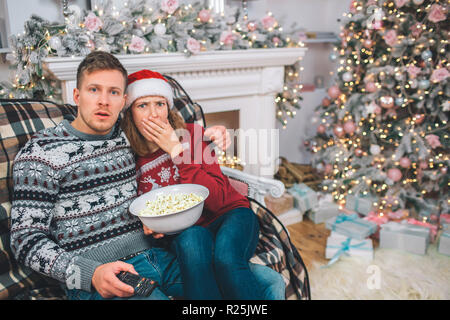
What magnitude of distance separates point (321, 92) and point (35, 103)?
2804 mm

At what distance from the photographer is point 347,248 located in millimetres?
2221

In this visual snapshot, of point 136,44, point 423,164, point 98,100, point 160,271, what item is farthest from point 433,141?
point 98,100

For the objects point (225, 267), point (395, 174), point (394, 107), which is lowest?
point (395, 174)

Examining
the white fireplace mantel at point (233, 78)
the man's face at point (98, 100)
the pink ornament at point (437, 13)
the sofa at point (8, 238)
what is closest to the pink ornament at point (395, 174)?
the white fireplace mantel at point (233, 78)

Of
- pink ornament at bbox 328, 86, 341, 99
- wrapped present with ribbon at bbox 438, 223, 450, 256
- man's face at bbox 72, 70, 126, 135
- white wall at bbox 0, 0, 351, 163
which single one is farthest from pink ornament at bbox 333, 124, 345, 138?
man's face at bbox 72, 70, 126, 135

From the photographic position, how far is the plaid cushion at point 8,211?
3.76ft

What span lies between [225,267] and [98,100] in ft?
2.18

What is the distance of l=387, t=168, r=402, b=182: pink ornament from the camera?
266cm

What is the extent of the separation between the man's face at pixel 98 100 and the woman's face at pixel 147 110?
0.15m

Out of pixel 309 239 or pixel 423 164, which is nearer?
pixel 309 239

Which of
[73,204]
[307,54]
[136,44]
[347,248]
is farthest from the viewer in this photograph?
[307,54]

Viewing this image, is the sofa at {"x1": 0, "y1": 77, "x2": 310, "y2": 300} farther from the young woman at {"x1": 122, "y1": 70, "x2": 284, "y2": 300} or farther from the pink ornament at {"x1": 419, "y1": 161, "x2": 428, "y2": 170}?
the pink ornament at {"x1": 419, "y1": 161, "x2": 428, "y2": 170}

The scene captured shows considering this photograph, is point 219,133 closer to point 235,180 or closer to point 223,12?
point 235,180

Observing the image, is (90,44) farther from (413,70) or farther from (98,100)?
(413,70)
